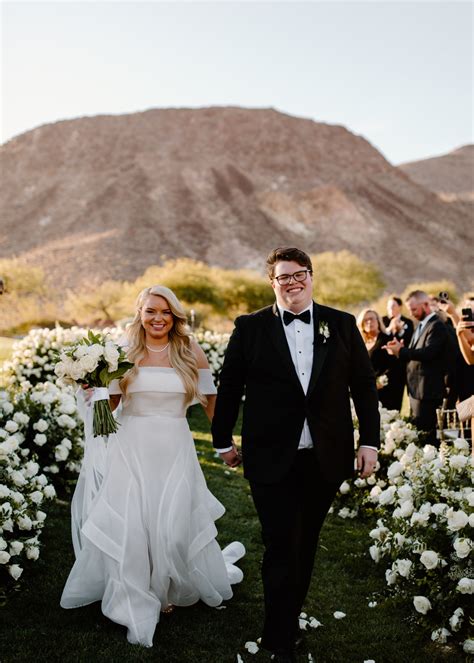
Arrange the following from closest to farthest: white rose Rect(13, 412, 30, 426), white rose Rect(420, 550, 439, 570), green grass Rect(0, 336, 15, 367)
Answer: white rose Rect(420, 550, 439, 570) < white rose Rect(13, 412, 30, 426) < green grass Rect(0, 336, 15, 367)

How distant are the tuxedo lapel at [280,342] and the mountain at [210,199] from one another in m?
69.6

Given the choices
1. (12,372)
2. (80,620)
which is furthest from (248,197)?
(80,620)

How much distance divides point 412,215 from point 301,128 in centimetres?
3504

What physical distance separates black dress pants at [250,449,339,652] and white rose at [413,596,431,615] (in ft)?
2.95

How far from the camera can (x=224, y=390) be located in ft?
12.9

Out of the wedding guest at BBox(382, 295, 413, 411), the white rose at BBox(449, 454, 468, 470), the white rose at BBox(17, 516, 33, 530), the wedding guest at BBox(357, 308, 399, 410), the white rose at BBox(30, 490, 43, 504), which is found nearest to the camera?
the white rose at BBox(449, 454, 468, 470)

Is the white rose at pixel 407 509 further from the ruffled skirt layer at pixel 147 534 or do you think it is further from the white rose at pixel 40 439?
the white rose at pixel 40 439

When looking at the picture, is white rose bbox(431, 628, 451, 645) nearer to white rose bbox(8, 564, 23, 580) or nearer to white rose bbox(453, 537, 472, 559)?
white rose bbox(453, 537, 472, 559)

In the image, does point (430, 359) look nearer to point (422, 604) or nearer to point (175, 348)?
point (422, 604)

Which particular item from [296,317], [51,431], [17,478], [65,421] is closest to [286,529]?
[296,317]

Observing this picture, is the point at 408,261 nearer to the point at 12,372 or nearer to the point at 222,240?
the point at 222,240

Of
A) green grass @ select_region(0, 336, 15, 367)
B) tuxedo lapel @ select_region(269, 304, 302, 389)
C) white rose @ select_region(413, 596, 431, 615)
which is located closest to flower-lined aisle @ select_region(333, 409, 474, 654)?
white rose @ select_region(413, 596, 431, 615)

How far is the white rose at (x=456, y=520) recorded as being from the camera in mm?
3934

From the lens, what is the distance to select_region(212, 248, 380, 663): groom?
3.71 meters
